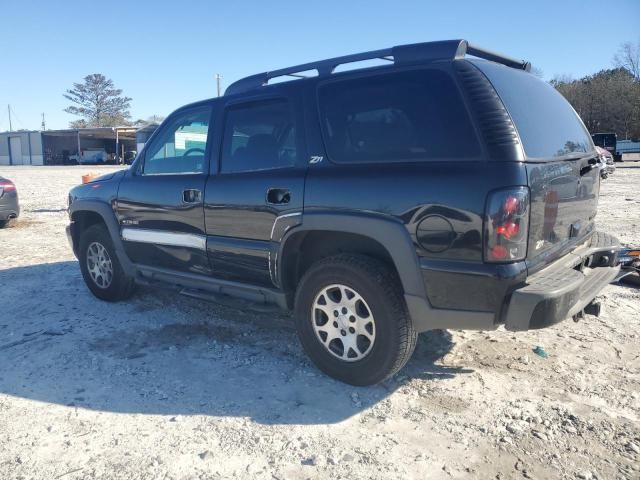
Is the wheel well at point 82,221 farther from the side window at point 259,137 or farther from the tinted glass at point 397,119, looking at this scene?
the tinted glass at point 397,119

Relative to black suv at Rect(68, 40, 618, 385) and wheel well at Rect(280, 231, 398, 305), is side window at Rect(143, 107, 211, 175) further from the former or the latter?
wheel well at Rect(280, 231, 398, 305)

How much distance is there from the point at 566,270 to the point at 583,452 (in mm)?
1033

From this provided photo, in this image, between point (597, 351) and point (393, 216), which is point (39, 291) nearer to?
point (393, 216)

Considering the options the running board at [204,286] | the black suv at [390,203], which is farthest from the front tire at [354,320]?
the running board at [204,286]

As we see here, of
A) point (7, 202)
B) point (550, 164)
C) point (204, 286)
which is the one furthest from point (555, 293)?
Answer: point (7, 202)

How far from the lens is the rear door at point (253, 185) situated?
3.51m

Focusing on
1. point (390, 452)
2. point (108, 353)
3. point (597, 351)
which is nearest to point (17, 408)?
point (108, 353)

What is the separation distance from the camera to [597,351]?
3.81m

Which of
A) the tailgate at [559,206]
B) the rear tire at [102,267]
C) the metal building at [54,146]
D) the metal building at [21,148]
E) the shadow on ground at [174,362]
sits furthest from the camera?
the metal building at [21,148]

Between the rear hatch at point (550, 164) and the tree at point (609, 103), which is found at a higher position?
the tree at point (609, 103)

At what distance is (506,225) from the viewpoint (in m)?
2.65

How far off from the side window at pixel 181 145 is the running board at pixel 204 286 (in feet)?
2.92

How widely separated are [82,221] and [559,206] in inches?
183

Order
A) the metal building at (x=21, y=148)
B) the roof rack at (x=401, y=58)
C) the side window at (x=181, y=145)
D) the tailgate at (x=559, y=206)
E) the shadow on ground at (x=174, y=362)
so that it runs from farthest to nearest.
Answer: the metal building at (x=21, y=148), the side window at (x=181, y=145), the shadow on ground at (x=174, y=362), the roof rack at (x=401, y=58), the tailgate at (x=559, y=206)
